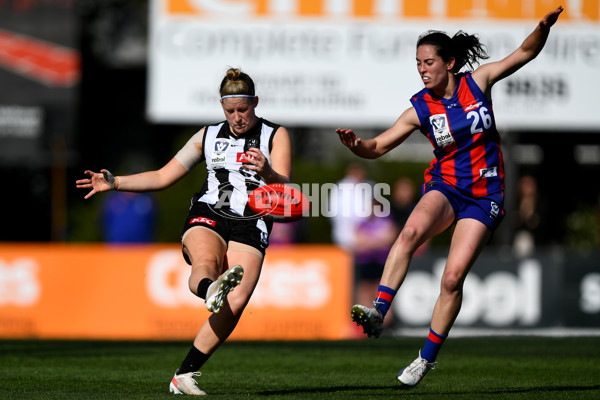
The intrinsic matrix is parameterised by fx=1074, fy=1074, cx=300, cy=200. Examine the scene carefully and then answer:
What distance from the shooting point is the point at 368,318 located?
6688 millimetres

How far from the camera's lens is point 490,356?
968 cm

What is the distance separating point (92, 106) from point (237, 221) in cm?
1814

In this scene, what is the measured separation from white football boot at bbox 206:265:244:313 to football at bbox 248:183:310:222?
2.04 feet

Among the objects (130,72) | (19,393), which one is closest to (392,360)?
(19,393)

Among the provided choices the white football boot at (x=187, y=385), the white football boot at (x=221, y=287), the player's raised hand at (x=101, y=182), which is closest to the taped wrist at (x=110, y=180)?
the player's raised hand at (x=101, y=182)

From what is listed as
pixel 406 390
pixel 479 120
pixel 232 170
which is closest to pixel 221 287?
pixel 232 170

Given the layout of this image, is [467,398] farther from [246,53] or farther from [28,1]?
[28,1]

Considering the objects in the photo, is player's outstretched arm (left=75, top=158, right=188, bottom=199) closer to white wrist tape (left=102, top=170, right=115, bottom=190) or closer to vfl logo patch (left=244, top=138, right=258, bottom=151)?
white wrist tape (left=102, top=170, right=115, bottom=190)

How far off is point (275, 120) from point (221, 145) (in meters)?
9.83

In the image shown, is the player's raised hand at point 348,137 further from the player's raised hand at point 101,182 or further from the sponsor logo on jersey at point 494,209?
the player's raised hand at point 101,182

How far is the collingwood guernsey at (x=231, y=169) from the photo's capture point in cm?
701

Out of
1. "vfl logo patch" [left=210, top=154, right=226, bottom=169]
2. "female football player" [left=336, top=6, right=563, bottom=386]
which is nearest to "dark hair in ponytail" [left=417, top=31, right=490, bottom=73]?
"female football player" [left=336, top=6, right=563, bottom=386]

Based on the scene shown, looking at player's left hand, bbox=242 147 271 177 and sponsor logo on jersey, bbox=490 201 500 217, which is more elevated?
player's left hand, bbox=242 147 271 177

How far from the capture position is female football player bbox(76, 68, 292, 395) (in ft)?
22.5
